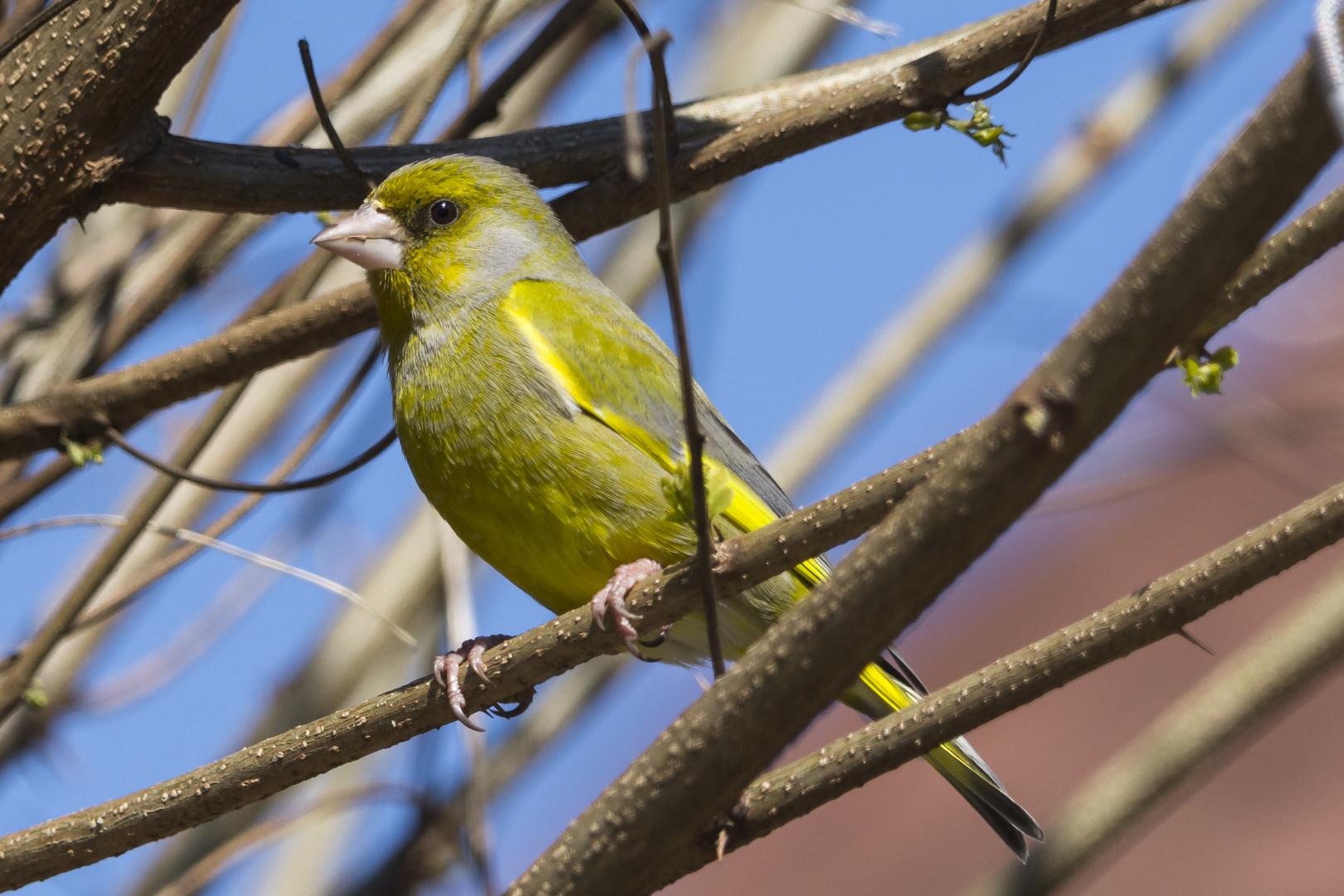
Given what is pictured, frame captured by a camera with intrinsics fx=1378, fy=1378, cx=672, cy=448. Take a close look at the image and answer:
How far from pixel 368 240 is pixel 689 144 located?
87 centimetres

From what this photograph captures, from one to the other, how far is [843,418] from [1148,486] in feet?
3.07

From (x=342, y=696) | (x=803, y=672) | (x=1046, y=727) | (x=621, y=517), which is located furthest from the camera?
(x=1046, y=727)

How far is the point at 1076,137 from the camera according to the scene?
181 inches

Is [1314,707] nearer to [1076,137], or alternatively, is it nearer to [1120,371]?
[1076,137]

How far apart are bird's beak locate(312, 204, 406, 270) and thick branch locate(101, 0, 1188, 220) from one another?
0.57 feet

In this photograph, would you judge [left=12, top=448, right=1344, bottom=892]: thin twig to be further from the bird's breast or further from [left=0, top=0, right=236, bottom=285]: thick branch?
[left=0, top=0, right=236, bottom=285]: thick branch

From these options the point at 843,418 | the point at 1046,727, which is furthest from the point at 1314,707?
the point at 843,418

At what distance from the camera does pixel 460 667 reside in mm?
2658

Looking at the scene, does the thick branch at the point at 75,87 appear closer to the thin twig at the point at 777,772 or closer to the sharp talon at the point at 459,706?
the thin twig at the point at 777,772

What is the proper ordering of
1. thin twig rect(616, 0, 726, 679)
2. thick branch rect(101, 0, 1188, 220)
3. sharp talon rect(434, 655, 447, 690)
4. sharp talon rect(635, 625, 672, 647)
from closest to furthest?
thin twig rect(616, 0, 726, 679), sharp talon rect(434, 655, 447, 690), sharp talon rect(635, 625, 672, 647), thick branch rect(101, 0, 1188, 220)

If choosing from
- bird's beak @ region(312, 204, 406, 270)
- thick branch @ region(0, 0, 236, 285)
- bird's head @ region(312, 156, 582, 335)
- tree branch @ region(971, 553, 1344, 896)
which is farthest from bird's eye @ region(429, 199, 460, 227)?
tree branch @ region(971, 553, 1344, 896)

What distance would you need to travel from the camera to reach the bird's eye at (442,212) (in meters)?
3.72

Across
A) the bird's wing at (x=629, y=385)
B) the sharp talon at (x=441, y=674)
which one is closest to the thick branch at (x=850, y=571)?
the sharp talon at (x=441, y=674)

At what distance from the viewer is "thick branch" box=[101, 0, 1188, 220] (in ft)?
9.61
